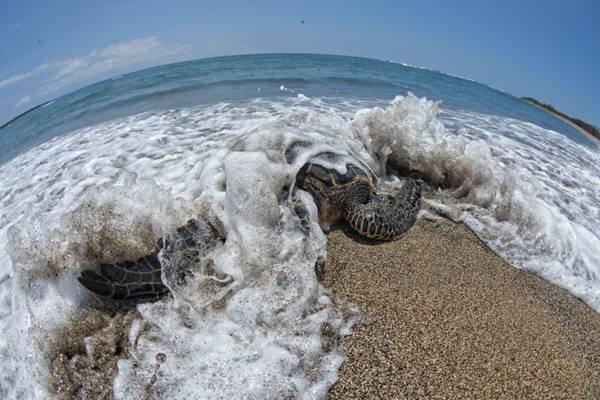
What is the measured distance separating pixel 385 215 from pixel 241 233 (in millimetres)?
1216

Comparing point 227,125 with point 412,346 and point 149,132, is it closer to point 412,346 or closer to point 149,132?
point 149,132

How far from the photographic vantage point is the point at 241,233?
2389mm

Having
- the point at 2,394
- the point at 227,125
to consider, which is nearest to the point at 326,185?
the point at 2,394

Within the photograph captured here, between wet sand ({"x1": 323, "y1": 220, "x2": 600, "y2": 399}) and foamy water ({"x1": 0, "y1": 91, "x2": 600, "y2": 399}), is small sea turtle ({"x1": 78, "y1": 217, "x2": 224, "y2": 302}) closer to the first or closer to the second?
foamy water ({"x1": 0, "y1": 91, "x2": 600, "y2": 399})

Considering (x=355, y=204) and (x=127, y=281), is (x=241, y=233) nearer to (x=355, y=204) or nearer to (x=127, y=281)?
(x=127, y=281)

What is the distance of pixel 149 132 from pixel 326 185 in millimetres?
3850

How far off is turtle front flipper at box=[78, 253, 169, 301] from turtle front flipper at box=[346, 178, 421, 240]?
1.54 metres

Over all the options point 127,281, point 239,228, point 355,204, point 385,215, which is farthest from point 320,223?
point 127,281

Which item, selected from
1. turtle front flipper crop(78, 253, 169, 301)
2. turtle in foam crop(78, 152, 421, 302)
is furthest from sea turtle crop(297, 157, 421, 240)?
turtle front flipper crop(78, 253, 169, 301)

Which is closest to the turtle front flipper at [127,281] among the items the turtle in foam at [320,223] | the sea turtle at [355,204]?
the turtle in foam at [320,223]

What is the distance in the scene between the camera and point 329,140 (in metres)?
3.74

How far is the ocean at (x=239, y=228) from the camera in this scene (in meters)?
1.76

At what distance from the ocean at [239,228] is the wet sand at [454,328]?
0.17 metres

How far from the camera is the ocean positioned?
1.76 metres
